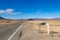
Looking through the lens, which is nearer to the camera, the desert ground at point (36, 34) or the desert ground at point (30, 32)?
the desert ground at point (30, 32)

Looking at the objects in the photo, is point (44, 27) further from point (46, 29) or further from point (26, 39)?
point (26, 39)

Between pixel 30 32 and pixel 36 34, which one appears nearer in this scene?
pixel 30 32

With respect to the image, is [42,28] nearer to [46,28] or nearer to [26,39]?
[46,28]

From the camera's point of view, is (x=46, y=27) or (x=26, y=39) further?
(x=46, y=27)

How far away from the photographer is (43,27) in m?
34.0

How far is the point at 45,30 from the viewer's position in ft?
111

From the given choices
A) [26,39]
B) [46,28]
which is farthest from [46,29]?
[26,39]

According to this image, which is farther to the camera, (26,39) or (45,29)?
(45,29)

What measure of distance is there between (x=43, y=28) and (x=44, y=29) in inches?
12.3

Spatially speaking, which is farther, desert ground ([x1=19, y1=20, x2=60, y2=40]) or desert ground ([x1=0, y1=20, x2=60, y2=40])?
desert ground ([x1=19, y1=20, x2=60, y2=40])

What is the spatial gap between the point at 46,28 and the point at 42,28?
1200 mm

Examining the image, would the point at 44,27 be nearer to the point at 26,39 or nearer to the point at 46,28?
the point at 46,28

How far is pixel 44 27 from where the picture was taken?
34344 mm

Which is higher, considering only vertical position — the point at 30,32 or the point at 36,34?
the point at 30,32
